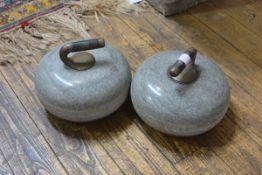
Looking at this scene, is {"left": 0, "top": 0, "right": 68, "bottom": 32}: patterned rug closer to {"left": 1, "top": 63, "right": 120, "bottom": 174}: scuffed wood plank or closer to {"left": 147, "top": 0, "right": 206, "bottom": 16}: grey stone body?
{"left": 1, "top": 63, "right": 120, "bottom": 174}: scuffed wood plank

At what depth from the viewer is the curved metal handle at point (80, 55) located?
1.03 meters

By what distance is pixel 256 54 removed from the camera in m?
1.37

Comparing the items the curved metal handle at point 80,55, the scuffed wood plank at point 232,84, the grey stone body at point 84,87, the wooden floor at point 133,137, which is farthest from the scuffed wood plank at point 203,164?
the curved metal handle at point 80,55

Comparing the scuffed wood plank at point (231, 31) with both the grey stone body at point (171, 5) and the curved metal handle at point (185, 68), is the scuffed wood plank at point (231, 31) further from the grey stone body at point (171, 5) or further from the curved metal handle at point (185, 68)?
the curved metal handle at point (185, 68)

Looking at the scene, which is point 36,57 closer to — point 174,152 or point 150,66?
point 150,66

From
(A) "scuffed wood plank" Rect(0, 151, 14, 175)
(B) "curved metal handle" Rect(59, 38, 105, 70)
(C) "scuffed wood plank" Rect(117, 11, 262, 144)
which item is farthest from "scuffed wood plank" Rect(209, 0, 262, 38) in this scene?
(A) "scuffed wood plank" Rect(0, 151, 14, 175)

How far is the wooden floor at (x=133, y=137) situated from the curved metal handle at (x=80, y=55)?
0.20m

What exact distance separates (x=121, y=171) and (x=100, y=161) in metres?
0.07

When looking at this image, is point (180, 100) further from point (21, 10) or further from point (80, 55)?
point (21, 10)

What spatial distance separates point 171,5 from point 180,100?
2.13 ft

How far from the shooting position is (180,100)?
1.00 m

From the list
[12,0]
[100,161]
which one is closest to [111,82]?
[100,161]

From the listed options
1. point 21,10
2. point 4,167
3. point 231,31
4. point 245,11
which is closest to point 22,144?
point 4,167

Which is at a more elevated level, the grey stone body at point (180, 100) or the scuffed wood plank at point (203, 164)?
the grey stone body at point (180, 100)
